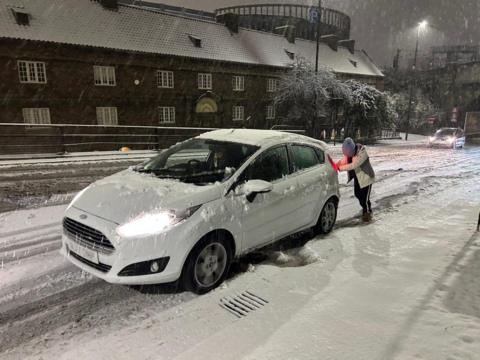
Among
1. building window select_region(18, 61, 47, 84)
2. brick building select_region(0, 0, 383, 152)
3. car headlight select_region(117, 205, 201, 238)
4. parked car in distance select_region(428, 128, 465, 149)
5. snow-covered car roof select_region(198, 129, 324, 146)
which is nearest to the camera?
car headlight select_region(117, 205, 201, 238)

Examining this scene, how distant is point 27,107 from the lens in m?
22.9

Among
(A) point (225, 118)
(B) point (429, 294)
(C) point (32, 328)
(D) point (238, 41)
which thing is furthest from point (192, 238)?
(D) point (238, 41)

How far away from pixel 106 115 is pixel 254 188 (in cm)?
2445

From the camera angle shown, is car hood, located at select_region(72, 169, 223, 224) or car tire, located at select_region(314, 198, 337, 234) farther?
car tire, located at select_region(314, 198, 337, 234)

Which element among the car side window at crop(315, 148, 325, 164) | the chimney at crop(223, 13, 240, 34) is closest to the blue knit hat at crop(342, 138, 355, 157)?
the car side window at crop(315, 148, 325, 164)

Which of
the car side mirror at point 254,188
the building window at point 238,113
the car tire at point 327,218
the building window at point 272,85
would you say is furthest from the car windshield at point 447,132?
the car side mirror at point 254,188

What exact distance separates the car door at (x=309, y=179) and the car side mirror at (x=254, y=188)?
93 cm

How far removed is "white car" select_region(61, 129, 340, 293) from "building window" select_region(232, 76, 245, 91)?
28.0 meters

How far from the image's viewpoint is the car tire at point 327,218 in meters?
5.96

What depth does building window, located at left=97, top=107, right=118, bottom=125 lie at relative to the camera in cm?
2584

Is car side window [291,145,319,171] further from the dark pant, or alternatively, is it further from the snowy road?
the dark pant

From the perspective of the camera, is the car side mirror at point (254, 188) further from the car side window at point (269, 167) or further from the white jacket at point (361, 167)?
the white jacket at point (361, 167)

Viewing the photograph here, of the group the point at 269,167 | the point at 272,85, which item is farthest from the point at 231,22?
the point at 269,167

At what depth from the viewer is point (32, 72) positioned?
903 inches
